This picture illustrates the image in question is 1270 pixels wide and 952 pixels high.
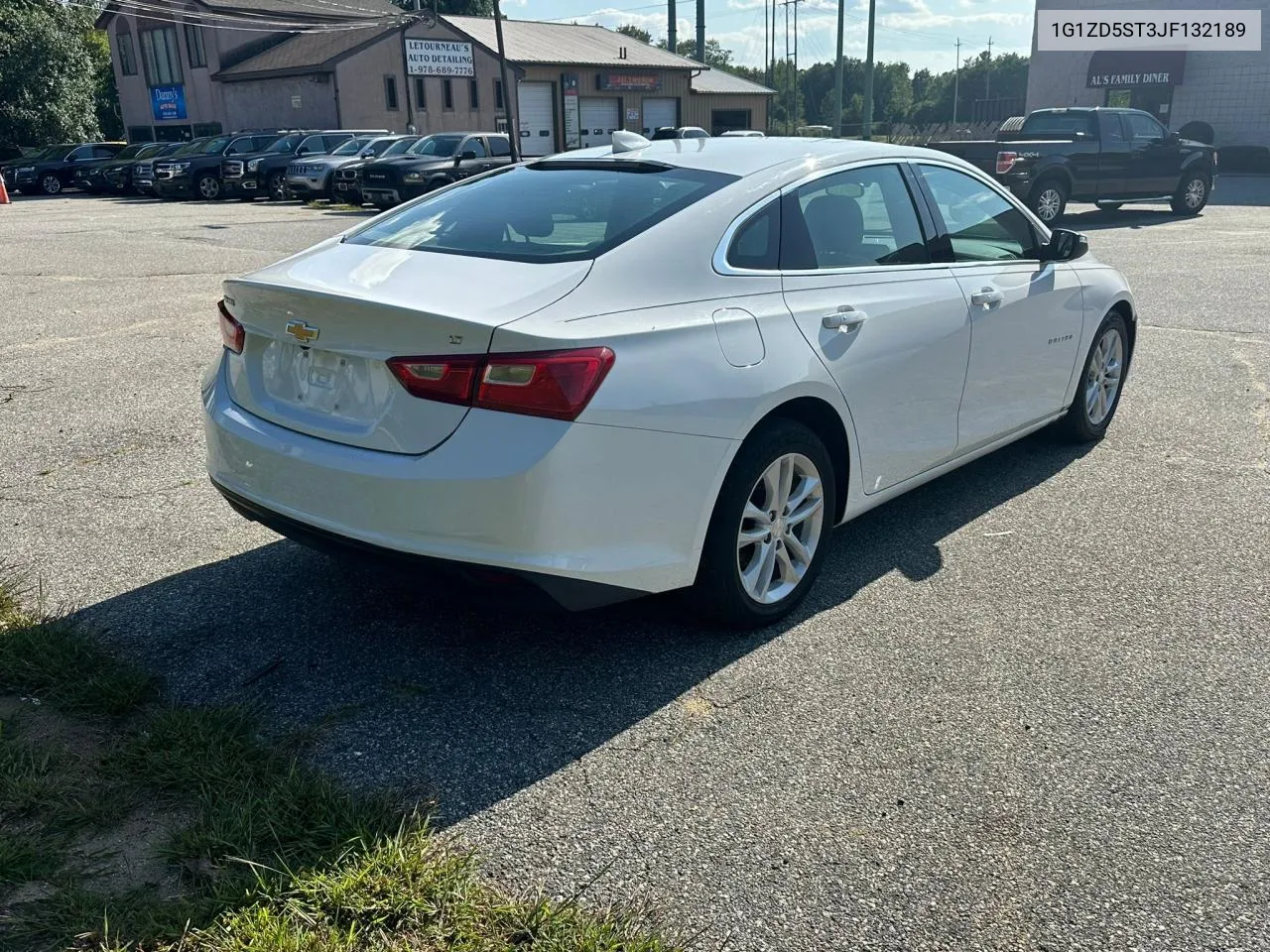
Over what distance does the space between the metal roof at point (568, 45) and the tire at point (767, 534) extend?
44234 mm

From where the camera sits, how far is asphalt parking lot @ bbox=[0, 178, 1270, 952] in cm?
263

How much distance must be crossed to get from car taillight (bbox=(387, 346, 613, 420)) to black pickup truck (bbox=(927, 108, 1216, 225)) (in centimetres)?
1550

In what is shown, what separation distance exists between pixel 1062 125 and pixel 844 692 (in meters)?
18.3

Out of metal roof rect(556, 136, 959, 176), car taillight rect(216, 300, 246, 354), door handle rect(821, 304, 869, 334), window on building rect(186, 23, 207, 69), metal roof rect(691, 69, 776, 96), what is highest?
window on building rect(186, 23, 207, 69)

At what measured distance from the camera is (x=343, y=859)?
102 inches

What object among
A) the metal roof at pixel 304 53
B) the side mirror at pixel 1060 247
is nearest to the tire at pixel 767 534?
the side mirror at pixel 1060 247

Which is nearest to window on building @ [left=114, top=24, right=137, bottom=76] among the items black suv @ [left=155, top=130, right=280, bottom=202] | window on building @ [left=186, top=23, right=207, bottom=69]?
window on building @ [left=186, top=23, right=207, bottom=69]

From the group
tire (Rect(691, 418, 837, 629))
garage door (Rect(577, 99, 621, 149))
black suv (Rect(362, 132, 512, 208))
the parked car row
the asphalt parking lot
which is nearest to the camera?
the asphalt parking lot

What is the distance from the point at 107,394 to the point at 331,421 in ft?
14.2

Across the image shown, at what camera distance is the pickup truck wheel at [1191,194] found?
20172mm

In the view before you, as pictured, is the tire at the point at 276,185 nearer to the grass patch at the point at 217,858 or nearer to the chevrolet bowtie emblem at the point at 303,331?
the chevrolet bowtie emblem at the point at 303,331

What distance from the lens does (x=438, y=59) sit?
45.2 metres

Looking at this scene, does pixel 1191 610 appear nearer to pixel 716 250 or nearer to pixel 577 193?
pixel 716 250

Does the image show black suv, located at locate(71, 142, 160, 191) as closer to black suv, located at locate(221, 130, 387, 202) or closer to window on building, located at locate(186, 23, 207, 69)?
black suv, located at locate(221, 130, 387, 202)
